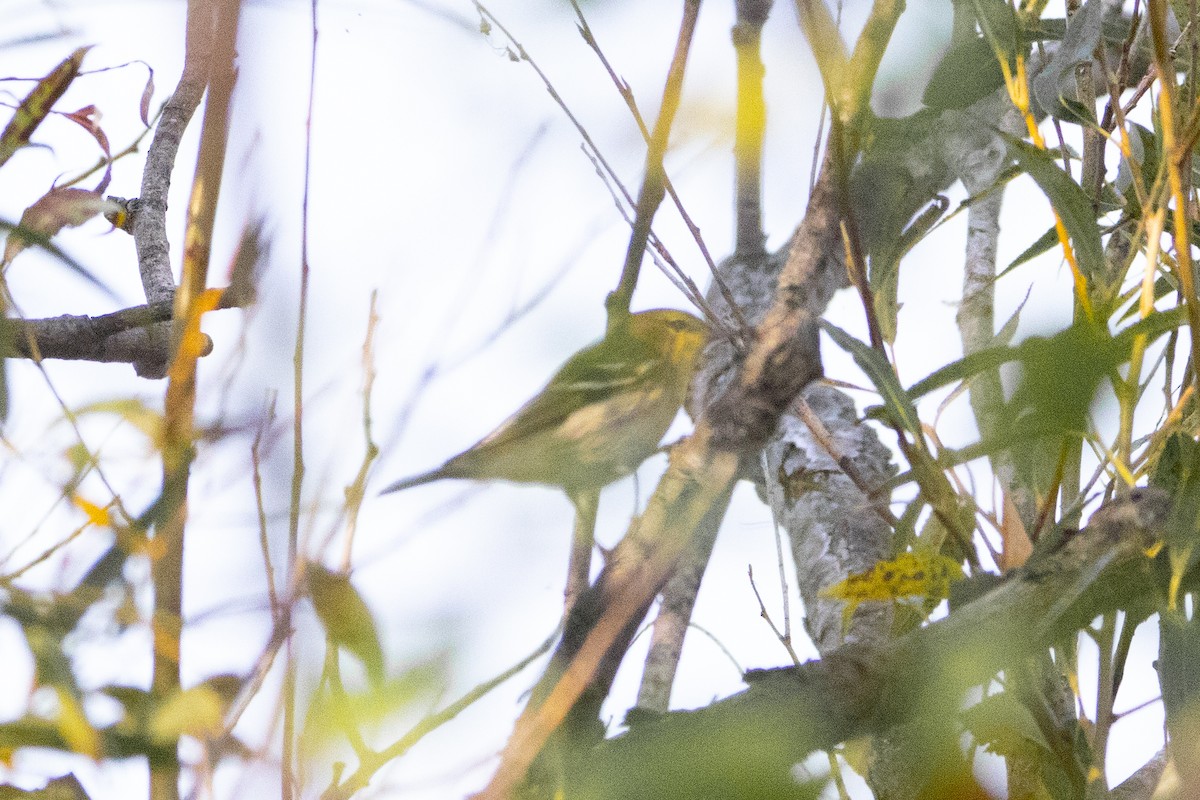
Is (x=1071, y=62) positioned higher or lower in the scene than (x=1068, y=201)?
higher

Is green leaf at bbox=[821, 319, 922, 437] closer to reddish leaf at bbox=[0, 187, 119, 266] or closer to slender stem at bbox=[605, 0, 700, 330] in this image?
slender stem at bbox=[605, 0, 700, 330]

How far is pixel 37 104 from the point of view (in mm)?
1177

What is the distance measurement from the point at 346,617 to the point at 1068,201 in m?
0.91

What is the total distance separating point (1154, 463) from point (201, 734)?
99 centimetres

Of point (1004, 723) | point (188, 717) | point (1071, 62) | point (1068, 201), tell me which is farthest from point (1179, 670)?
point (188, 717)

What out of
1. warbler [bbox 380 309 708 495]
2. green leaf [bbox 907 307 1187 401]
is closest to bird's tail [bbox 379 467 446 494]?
warbler [bbox 380 309 708 495]

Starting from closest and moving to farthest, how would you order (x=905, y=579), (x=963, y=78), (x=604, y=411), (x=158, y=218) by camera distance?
(x=905, y=579) → (x=963, y=78) → (x=158, y=218) → (x=604, y=411)

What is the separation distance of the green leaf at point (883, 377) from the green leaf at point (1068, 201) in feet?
0.92

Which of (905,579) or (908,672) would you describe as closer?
(908,672)

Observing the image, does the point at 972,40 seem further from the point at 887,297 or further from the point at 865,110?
the point at 865,110

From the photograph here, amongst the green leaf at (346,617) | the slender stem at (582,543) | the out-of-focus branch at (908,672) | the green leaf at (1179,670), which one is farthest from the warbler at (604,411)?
the green leaf at (346,617)

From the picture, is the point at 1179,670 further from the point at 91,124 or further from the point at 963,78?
the point at 91,124

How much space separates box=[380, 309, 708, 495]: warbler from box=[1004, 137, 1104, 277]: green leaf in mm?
635

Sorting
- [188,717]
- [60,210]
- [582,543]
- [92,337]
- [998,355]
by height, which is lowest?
[188,717]
